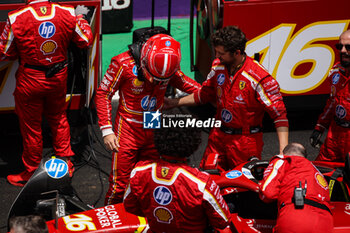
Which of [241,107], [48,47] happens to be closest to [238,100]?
[241,107]

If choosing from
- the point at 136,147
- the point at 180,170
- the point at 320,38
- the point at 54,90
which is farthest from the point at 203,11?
the point at 180,170

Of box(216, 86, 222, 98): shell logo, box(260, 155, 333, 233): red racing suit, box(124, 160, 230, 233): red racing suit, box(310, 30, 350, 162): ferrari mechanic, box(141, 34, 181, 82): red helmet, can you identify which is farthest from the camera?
box(310, 30, 350, 162): ferrari mechanic

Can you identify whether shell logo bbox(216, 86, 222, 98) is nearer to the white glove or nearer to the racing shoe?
the white glove

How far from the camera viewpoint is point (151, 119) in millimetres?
4793

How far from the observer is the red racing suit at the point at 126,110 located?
15.2ft

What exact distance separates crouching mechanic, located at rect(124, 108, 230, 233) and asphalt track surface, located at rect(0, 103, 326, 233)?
7.28ft

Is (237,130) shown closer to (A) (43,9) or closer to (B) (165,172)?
(B) (165,172)

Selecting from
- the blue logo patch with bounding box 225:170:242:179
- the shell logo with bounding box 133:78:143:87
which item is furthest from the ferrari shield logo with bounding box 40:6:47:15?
the blue logo patch with bounding box 225:170:242:179

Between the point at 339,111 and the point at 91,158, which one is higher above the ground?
the point at 339,111

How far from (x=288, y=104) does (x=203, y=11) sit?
5.19 ft

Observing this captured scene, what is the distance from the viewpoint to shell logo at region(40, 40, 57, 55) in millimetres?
5426

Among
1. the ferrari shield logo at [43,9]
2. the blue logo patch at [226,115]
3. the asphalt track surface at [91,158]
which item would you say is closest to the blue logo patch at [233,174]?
the blue logo patch at [226,115]

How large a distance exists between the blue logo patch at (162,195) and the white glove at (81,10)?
3329 mm

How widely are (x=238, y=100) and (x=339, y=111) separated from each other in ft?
3.39
